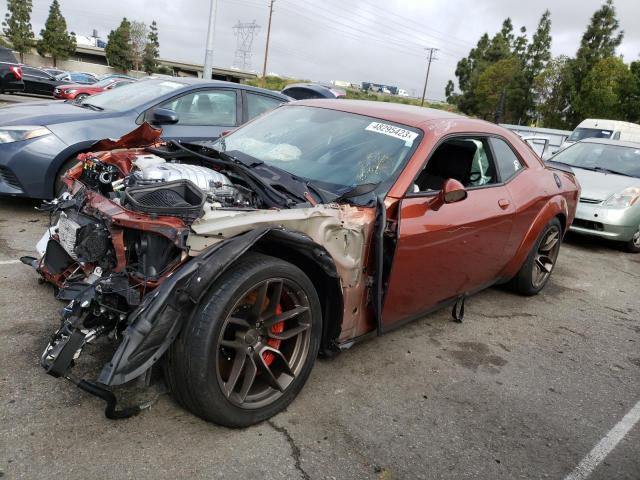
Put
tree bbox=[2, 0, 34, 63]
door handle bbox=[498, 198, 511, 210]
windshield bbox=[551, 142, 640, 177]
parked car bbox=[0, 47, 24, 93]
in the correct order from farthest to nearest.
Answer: tree bbox=[2, 0, 34, 63] < parked car bbox=[0, 47, 24, 93] < windshield bbox=[551, 142, 640, 177] < door handle bbox=[498, 198, 511, 210]

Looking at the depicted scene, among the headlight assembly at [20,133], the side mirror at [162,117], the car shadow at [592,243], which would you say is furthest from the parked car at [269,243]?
the car shadow at [592,243]

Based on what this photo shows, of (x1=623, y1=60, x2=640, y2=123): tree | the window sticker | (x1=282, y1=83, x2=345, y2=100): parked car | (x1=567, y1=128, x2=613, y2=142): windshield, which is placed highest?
(x1=623, y1=60, x2=640, y2=123): tree

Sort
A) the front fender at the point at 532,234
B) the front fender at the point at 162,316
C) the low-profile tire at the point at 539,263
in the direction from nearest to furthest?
the front fender at the point at 162,316, the front fender at the point at 532,234, the low-profile tire at the point at 539,263

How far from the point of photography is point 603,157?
26.3ft

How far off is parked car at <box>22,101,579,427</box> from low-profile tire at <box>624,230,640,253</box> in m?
4.14

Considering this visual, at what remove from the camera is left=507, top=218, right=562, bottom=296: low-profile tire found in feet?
15.0

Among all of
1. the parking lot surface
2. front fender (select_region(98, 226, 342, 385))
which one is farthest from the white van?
front fender (select_region(98, 226, 342, 385))

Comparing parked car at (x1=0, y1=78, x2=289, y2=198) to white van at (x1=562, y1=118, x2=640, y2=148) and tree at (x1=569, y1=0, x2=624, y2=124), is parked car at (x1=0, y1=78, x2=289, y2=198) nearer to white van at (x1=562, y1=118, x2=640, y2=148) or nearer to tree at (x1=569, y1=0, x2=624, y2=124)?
white van at (x1=562, y1=118, x2=640, y2=148)

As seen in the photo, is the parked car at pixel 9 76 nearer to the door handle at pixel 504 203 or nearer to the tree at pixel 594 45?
the door handle at pixel 504 203

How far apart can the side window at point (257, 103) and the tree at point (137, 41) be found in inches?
2494

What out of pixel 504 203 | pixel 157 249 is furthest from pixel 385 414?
pixel 504 203

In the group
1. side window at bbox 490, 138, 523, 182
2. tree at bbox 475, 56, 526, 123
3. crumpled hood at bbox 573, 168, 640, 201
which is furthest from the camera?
tree at bbox 475, 56, 526, 123

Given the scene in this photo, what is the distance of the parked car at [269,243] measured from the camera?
2.19 meters

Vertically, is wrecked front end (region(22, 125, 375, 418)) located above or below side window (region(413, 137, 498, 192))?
below
